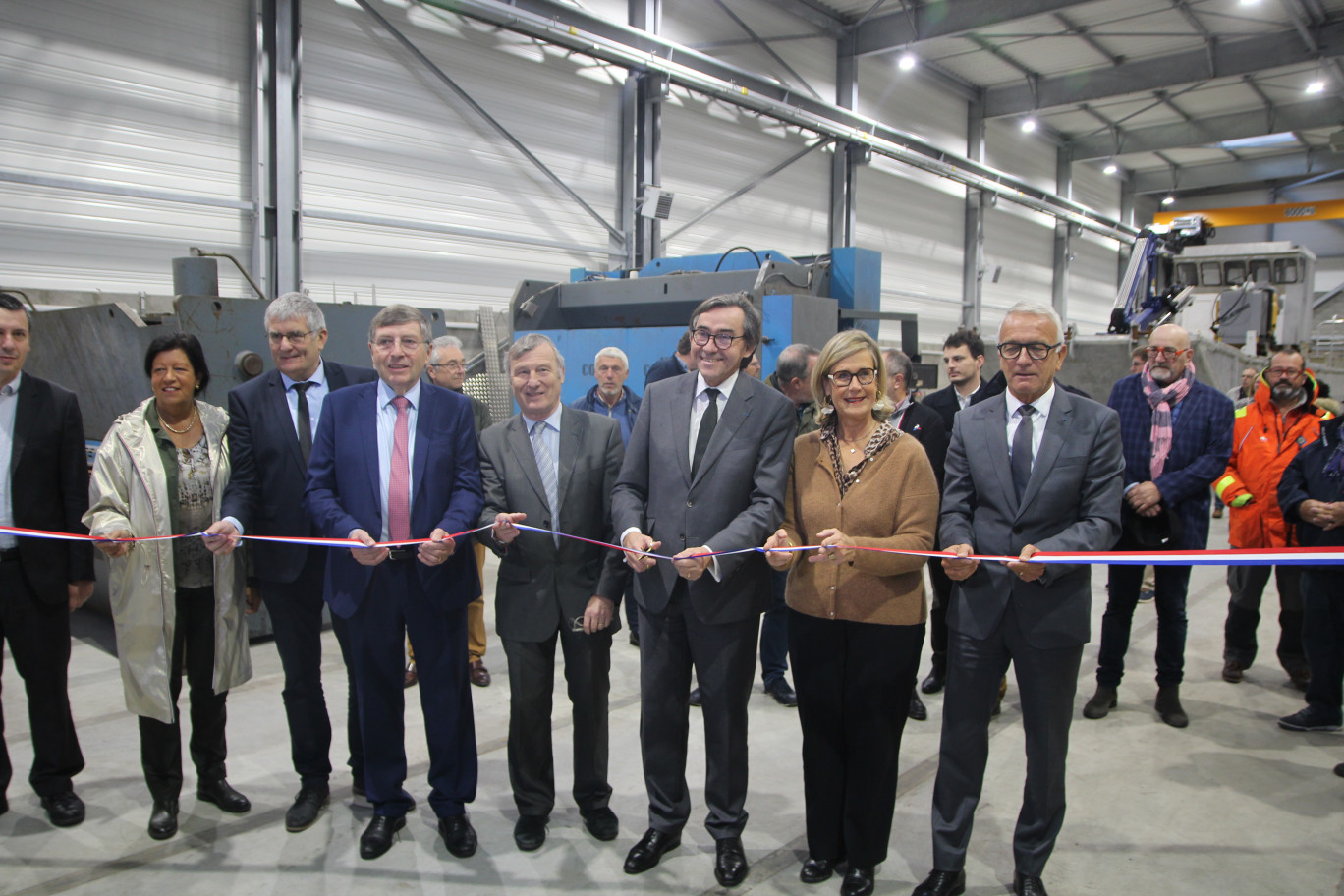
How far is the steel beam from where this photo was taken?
13.5 meters

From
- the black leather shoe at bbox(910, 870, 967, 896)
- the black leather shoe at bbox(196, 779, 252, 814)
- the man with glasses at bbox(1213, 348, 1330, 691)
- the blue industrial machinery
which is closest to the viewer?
the black leather shoe at bbox(910, 870, 967, 896)

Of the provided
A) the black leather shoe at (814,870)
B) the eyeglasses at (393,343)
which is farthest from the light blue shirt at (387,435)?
the black leather shoe at (814,870)

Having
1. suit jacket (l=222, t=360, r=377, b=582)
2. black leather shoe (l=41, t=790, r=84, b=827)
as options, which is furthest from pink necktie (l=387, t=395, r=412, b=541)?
black leather shoe (l=41, t=790, r=84, b=827)

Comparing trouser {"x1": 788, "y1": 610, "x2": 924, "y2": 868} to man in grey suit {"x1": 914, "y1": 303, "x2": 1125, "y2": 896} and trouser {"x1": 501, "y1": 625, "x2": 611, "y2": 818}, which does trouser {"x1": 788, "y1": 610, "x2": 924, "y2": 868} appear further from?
trouser {"x1": 501, "y1": 625, "x2": 611, "y2": 818}

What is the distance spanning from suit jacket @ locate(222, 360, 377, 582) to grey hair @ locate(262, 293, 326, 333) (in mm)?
200

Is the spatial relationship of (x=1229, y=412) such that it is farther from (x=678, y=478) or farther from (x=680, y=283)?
(x=680, y=283)

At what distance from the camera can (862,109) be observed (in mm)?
14914

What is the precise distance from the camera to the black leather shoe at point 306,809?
293 centimetres

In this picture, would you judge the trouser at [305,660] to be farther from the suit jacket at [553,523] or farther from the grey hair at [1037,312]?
the grey hair at [1037,312]

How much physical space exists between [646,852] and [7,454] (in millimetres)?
2513

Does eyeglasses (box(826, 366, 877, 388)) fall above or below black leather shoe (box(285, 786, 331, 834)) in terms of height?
above

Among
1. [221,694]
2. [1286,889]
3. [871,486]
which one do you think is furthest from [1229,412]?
[221,694]

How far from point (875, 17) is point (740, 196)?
12.5 feet

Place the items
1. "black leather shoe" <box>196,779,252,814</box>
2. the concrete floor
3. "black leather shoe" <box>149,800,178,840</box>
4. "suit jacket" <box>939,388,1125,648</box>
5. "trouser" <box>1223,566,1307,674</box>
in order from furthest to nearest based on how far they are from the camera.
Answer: "trouser" <box>1223,566,1307,674</box> < "black leather shoe" <box>196,779,252,814</box> < "black leather shoe" <box>149,800,178,840</box> < the concrete floor < "suit jacket" <box>939,388,1125,648</box>
